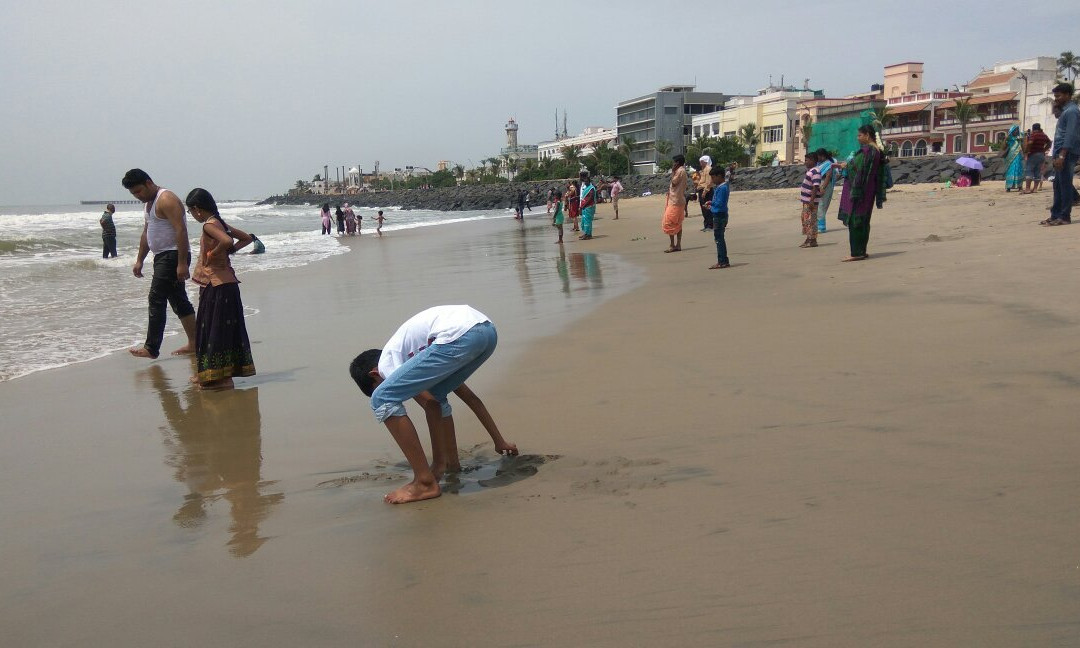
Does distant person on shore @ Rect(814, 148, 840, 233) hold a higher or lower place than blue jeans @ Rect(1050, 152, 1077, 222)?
higher

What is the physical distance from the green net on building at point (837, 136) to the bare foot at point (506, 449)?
50982 mm

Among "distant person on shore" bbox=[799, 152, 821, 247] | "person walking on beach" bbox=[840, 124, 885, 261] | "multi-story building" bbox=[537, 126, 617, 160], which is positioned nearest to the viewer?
"person walking on beach" bbox=[840, 124, 885, 261]

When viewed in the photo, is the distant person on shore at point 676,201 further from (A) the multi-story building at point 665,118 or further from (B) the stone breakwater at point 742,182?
(A) the multi-story building at point 665,118

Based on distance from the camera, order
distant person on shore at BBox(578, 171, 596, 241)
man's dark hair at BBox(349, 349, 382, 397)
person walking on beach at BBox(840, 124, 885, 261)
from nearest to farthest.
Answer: man's dark hair at BBox(349, 349, 382, 397), person walking on beach at BBox(840, 124, 885, 261), distant person on shore at BBox(578, 171, 596, 241)

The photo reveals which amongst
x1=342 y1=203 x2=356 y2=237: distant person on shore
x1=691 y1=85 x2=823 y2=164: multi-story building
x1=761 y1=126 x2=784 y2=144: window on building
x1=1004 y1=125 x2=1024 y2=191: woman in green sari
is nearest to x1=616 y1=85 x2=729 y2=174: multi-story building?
x1=691 y1=85 x2=823 y2=164: multi-story building

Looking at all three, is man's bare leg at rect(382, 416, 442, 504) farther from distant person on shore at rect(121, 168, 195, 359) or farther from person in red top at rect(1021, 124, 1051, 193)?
person in red top at rect(1021, 124, 1051, 193)

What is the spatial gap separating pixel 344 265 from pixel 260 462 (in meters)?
13.4

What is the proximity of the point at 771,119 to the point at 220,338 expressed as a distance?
7658 centimetres

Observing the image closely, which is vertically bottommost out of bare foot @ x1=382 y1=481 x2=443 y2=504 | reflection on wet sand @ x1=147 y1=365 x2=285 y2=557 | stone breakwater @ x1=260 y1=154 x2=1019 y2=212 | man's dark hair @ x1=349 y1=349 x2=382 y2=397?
reflection on wet sand @ x1=147 y1=365 x2=285 y2=557

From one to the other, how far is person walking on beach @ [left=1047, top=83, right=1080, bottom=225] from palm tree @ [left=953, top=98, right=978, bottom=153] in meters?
54.2

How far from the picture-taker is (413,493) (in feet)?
11.3

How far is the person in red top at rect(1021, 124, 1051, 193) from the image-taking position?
49.4 feet

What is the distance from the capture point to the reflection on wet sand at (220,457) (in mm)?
3398

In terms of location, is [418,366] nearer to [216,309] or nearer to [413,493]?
[413,493]
